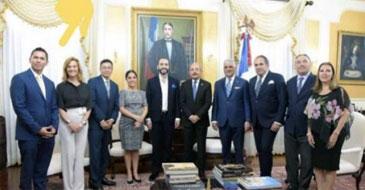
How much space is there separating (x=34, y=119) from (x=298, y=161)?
2.73 m

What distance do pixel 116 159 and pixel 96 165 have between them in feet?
2.60

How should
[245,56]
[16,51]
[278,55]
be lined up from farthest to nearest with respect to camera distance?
[278,55] → [245,56] → [16,51]

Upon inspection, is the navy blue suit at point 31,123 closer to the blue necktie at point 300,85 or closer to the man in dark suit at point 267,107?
the man in dark suit at point 267,107

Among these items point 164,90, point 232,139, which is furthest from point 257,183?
point 164,90

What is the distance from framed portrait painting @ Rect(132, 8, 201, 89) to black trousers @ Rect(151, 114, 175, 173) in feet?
4.47

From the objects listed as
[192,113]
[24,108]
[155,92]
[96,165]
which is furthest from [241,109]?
[24,108]

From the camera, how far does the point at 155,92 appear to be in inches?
168

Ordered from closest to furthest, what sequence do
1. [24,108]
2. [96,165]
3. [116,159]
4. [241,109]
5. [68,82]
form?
[24,108], [68,82], [96,165], [241,109], [116,159]

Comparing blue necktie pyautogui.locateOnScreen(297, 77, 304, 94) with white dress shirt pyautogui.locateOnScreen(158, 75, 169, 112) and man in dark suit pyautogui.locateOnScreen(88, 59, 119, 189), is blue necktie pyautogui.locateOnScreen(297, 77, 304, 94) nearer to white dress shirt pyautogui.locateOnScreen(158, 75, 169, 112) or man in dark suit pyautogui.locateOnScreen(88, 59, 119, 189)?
white dress shirt pyautogui.locateOnScreen(158, 75, 169, 112)

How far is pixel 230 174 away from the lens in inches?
103

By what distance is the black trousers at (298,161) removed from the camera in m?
3.52

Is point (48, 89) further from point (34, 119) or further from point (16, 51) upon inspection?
point (16, 51)

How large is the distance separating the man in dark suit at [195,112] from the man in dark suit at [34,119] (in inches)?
63.0

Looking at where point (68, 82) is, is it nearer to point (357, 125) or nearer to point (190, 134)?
point (190, 134)
